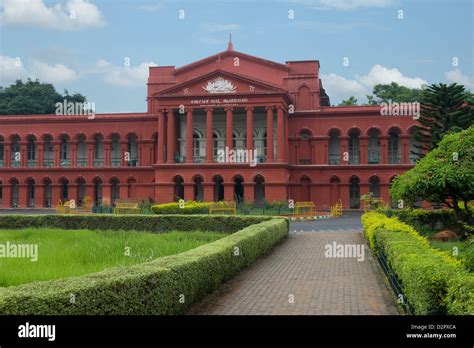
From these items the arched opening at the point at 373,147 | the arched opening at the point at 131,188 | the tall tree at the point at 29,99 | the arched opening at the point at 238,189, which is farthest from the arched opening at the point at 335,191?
the tall tree at the point at 29,99

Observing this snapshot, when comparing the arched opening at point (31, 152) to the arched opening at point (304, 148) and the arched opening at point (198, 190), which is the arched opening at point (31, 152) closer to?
the arched opening at point (198, 190)

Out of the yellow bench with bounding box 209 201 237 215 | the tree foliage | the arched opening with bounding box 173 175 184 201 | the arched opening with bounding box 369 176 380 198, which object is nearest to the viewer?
the tree foliage

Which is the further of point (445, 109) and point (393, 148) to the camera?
point (393, 148)

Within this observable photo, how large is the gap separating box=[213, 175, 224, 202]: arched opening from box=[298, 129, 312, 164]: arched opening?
20.3 feet

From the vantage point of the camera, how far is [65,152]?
4484 cm

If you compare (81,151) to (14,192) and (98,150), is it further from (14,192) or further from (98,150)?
(14,192)

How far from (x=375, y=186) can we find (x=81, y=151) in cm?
2377

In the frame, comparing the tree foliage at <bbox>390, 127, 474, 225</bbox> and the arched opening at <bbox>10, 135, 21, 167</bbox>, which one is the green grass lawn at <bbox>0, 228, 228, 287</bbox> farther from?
the arched opening at <bbox>10, 135, 21, 167</bbox>

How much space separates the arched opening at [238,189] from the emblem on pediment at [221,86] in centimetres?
610

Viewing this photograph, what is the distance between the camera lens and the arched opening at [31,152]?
44312mm

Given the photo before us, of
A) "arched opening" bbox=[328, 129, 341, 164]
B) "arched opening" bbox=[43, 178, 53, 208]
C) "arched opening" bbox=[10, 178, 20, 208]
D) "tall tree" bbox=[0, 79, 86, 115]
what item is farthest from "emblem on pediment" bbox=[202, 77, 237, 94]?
"tall tree" bbox=[0, 79, 86, 115]

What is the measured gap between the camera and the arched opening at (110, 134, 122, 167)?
4366cm

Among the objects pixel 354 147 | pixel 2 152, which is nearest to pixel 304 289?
pixel 354 147
